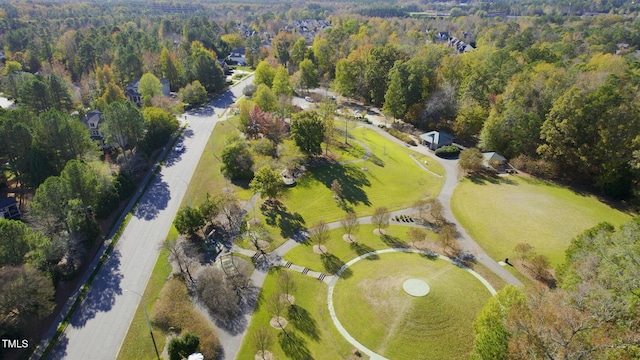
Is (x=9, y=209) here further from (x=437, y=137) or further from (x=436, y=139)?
(x=437, y=137)

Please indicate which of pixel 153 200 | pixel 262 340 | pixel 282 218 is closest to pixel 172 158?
pixel 153 200

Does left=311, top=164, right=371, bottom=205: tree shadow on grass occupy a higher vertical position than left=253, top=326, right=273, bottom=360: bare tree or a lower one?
lower

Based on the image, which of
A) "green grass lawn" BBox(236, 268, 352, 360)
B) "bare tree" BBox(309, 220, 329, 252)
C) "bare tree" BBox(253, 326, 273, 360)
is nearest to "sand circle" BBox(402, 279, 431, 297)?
"green grass lawn" BBox(236, 268, 352, 360)

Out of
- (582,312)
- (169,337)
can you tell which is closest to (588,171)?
(582,312)

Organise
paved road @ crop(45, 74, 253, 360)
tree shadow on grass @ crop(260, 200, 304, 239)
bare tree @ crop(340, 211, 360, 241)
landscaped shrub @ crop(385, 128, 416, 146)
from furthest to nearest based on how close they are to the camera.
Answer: landscaped shrub @ crop(385, 128, 416, 146)
tree shadow on grass @ crop(260, 200, 304, 239)
bare tree @ crop(340, 211, 360, 241)
paved road @ crop(45, 74, 253, 360)

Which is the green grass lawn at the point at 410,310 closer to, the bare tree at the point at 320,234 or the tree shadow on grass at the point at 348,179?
the bare tree at the point at 320,234

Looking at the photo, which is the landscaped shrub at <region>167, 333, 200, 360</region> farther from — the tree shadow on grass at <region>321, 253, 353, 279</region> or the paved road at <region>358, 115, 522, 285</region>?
the paved road at <region>358, 115, 522, 285</region>
